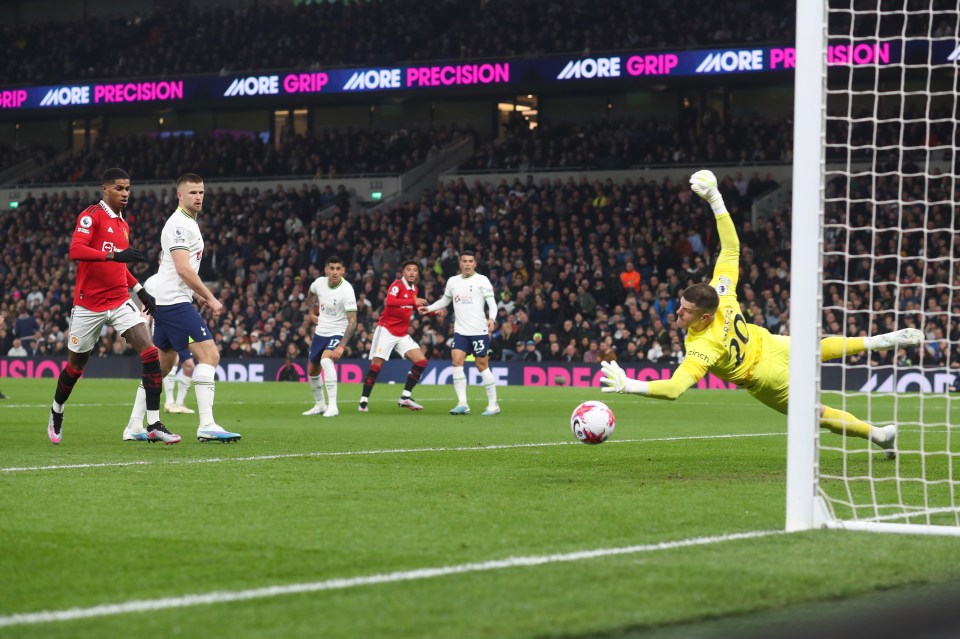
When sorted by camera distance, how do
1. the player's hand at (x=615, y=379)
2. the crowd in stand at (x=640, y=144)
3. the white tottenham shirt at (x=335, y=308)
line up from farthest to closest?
the crowd in stand at (x=640, y=144)
the white tottenham shirt at (x=335, y=308)
the player's hand at (x=615, y=379)

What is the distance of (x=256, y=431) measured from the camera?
13312 mm

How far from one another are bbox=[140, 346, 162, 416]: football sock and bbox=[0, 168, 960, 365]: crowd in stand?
15.1m

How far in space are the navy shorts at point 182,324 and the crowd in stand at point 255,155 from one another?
28.6m

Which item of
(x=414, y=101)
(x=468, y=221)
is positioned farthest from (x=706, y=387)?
(x=414, y=101)

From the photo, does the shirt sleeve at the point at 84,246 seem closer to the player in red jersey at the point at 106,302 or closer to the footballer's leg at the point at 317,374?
the player in red jersey at the point at 106,302

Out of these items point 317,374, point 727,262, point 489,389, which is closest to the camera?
point 727,262

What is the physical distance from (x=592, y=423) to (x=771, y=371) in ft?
4.39

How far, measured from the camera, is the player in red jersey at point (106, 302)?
11023mm

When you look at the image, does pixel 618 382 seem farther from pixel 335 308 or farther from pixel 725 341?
pixel 335 308

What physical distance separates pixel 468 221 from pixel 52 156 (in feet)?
66.3

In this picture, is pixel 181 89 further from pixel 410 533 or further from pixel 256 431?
pixel 410 533

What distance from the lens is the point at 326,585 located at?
184 inches

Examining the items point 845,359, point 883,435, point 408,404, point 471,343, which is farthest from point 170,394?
point 883,435

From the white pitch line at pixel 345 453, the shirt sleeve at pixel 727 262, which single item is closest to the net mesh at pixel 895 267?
the shirt sleeve at pixel 727 262
